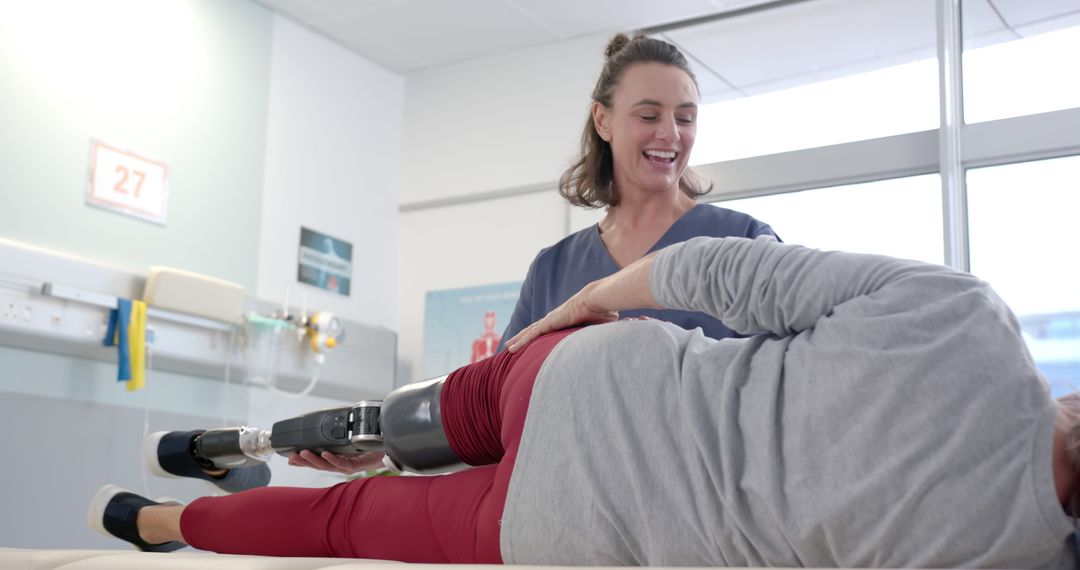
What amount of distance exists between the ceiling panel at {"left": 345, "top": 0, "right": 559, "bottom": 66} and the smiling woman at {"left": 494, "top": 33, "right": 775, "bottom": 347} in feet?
6.02

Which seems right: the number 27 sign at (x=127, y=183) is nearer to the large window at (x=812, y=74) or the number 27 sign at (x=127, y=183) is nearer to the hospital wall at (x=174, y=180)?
the hospital wall at (x=174, y=180)

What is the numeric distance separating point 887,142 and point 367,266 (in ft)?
6.86

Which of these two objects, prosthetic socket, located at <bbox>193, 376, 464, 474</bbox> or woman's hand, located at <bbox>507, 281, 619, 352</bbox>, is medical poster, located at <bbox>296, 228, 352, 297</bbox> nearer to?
prosthetic socket, located at <bbox>193, 376, 464, 474</bbox>

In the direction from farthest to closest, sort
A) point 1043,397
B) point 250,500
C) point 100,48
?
point 100,48 < point 250,500 < point 1043,397

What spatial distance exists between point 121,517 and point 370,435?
597 mm

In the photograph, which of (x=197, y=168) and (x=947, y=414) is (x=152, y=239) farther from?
(x=947, y=414)

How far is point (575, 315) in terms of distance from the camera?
1.43m

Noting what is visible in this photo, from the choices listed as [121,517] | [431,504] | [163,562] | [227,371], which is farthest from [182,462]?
[227,371]

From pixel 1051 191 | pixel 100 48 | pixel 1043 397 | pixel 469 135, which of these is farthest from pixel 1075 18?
pixel 100 48

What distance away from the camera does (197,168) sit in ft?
12.0

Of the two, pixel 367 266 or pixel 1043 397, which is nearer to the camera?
pixel 1043 397

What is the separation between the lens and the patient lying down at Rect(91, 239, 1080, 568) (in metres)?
0.91

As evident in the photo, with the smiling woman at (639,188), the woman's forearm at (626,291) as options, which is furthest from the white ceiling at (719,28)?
the woman's forearm at (626,291)

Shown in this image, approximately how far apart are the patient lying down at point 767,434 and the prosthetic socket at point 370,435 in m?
0.04
